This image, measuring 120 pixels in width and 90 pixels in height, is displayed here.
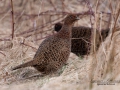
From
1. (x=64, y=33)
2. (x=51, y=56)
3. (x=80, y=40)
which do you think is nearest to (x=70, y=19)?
(x=64, y=33)

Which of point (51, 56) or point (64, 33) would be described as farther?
point (64, 33)

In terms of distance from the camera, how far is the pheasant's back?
18.8 ft

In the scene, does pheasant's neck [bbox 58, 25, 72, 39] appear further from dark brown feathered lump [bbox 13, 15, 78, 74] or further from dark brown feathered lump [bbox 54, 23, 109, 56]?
dark brown feathered lump [bbox 54, 23, 109, 56]

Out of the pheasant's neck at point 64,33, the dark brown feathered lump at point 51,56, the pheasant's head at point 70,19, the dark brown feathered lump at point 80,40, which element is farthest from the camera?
the dark brown feathered lump at point 80,40

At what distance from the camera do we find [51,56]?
228 inches

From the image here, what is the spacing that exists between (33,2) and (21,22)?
107 cm

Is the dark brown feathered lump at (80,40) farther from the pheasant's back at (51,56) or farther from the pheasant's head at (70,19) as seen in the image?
the pheasant's back at (51,56)

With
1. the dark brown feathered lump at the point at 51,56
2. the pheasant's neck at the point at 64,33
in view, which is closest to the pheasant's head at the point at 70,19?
the pheasant's neck at the point at 64,33

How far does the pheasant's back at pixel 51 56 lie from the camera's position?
5.74m

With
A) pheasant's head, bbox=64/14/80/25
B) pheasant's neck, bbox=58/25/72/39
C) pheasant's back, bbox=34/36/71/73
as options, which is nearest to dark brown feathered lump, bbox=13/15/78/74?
pheasant's back, bbox=34/36/71/73

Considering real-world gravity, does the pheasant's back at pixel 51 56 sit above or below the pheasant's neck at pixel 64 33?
below

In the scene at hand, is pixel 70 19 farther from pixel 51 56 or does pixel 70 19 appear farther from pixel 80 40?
pixel 51 56

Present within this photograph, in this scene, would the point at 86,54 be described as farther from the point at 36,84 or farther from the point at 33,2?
the point at 33,2

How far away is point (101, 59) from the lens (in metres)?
5.36
